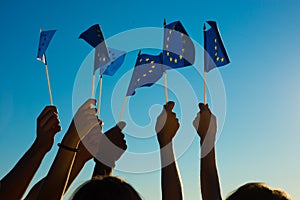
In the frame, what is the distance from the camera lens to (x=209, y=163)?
184 inches

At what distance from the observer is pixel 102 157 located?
171 inches

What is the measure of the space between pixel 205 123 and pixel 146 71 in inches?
119

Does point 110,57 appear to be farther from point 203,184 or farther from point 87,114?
point 87,114

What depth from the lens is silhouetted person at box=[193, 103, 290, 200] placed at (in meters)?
3.38

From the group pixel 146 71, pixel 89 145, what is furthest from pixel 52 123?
pixel 146 71

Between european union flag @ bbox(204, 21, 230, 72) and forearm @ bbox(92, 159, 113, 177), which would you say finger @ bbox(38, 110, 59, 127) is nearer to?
forearm @ bbox(92, 159, 113, 177)

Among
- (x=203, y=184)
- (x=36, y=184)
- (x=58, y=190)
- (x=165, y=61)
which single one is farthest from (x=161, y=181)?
(x=165, y=61)

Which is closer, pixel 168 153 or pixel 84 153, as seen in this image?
pixel 84 153

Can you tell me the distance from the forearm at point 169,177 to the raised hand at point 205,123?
38 centimetres

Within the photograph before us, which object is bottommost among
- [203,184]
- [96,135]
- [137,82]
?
[203,184]

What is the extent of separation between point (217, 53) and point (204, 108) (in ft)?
8.89

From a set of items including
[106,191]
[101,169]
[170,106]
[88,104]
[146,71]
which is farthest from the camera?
[146,71]

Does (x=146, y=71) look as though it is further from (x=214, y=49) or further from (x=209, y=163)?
(x=209, y=163)

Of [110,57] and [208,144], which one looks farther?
[110,57]
